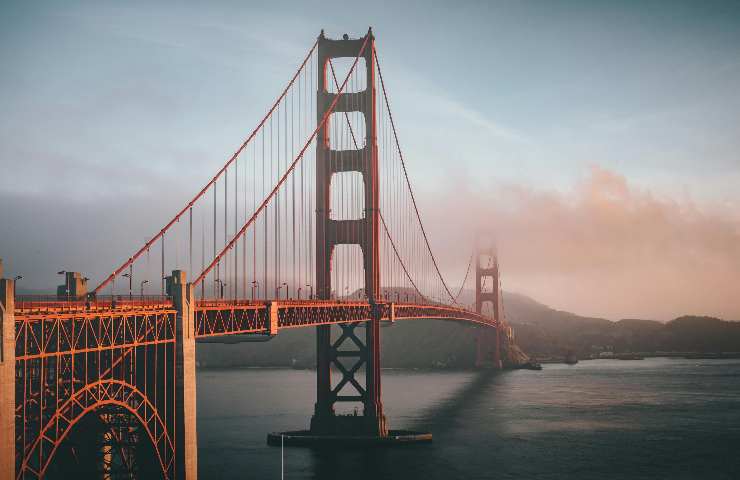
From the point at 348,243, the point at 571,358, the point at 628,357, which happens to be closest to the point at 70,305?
the point at 348,243

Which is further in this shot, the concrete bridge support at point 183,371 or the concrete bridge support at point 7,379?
the concrete bridge support at point 183,371

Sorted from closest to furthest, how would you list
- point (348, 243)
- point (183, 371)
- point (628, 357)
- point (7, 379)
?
point (7, 379) → point (183, 371) → point (348, 243) → point (628, 357)

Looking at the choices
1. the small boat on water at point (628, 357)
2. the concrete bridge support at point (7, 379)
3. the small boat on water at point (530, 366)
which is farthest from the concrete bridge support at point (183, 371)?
the small boat on water at point (628, 357)

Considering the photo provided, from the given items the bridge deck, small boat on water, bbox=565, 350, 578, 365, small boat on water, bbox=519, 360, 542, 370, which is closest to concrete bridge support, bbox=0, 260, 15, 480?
→ the bridge deck

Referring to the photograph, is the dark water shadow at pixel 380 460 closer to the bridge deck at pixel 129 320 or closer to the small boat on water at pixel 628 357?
the bridge deck at pixel 129 320

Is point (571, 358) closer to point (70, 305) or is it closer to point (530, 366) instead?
point (530, 366)

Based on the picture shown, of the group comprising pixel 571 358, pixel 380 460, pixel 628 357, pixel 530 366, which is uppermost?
pixel 380 460

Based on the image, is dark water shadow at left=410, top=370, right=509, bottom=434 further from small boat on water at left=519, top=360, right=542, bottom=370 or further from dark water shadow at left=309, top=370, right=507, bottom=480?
small boat on water at left=519, top=360, right=542, bottom=370
